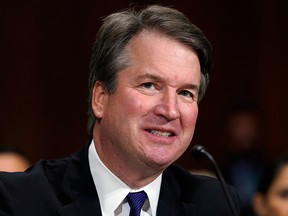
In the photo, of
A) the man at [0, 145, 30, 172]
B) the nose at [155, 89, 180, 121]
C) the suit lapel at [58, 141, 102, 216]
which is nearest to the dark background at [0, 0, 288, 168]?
the man at [0, 145, 30, 172]

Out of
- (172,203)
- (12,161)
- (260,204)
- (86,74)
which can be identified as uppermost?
(172,203)

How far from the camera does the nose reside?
7.13 feet

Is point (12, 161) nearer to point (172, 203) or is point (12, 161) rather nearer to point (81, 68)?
point (172, 203)

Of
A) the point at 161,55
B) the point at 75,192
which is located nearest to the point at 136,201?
the point at 75,192

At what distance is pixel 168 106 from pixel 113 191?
1.04ft

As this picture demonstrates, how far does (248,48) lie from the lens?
578 centimetres

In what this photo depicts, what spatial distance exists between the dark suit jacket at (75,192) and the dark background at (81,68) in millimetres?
2947

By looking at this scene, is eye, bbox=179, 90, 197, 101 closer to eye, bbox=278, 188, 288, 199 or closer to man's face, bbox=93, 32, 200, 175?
man's face, bbox=93, 32, 200, 175

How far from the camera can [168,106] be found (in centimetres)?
218

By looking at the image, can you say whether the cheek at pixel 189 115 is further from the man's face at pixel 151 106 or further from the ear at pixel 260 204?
the ear at pixel 260 204

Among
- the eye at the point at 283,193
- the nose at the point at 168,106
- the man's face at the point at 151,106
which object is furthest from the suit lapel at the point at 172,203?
the eye at the point at 283,193

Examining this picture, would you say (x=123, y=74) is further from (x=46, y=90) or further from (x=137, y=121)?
(x=46, y=90)

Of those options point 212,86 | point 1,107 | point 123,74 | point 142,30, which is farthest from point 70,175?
point 212,86

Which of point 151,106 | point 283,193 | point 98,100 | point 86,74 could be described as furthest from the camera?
point 86,74
